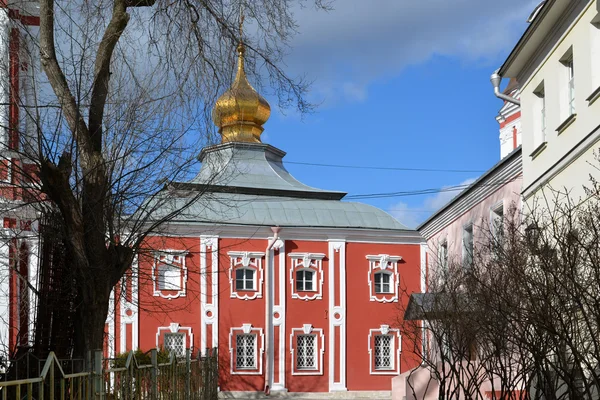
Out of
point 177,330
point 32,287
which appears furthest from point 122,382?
point 177,330

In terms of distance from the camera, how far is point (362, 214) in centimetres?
3488

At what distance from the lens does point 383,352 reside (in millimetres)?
33031

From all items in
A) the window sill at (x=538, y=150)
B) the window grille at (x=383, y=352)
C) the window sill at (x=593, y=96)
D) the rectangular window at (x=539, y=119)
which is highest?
the rectangular window at (x=539, y=119)

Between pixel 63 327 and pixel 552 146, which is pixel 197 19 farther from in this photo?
pixel 552 146

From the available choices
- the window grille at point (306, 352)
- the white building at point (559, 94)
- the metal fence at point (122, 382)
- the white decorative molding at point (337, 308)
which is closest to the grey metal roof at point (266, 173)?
the white decorative molding at point (337, 308)

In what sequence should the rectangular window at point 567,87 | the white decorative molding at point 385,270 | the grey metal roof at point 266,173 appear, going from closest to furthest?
the rectangular window at point 567,87
the white decorative molding at point 385,270
the grey metal roof at point 266,173

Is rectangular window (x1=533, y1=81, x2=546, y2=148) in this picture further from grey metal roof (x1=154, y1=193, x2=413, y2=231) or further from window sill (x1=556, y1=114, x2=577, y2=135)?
grey metal roof (x1=154, y1=193, x2=413, y2=231)

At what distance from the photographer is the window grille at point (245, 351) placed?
31891mm

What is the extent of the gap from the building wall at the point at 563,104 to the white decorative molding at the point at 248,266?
14.2m

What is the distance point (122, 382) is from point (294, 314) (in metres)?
23.5

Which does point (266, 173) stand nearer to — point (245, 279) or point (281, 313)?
point (245, 279)

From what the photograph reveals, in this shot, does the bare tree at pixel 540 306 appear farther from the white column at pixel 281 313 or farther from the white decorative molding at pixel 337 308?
the white column at pixel 281 313

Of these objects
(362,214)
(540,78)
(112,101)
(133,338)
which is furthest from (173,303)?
(112,101)

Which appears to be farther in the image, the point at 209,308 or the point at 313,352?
the point at 313,352
